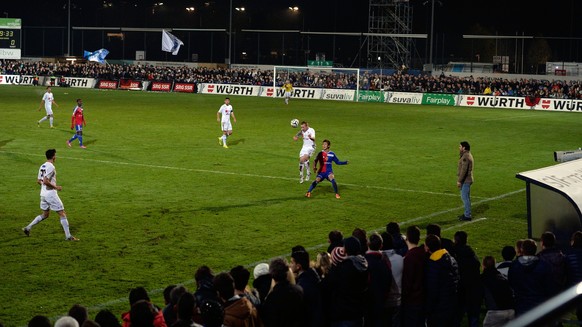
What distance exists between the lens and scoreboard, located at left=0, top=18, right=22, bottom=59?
73.1m

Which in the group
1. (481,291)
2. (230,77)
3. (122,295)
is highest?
(230,77)

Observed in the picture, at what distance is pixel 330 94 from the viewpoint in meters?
67.1

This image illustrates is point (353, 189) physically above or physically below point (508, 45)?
below

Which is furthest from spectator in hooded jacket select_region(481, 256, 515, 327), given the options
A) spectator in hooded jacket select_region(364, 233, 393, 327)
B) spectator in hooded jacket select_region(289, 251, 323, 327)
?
spectator in hooded jacket select_region(289, 251, 323, 327)

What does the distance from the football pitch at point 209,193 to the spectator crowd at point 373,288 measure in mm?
4236

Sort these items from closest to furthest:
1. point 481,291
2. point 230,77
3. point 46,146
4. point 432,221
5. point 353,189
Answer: point 481,291
point 432,221
point 353,189
point 46,146
point 230,77

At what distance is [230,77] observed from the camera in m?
76.8

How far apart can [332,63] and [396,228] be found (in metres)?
75.5

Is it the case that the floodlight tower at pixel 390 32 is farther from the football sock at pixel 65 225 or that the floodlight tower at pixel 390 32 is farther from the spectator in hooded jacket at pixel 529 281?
A: the spectator in hooded jacket at pixel 529 281

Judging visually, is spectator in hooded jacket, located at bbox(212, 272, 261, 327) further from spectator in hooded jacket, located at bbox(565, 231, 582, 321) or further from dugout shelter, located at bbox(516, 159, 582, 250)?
dugout shelter, located at bbox(516, 159, 582, 250)

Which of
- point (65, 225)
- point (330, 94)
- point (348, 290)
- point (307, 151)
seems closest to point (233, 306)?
point (348, 290)

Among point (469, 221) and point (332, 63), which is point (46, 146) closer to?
point (469, 221)

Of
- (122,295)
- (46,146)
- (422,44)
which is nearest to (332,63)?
(422,44)

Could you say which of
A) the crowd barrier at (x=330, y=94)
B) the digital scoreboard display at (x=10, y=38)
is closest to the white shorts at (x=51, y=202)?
the crowd barrier at (x=330, y=94)
